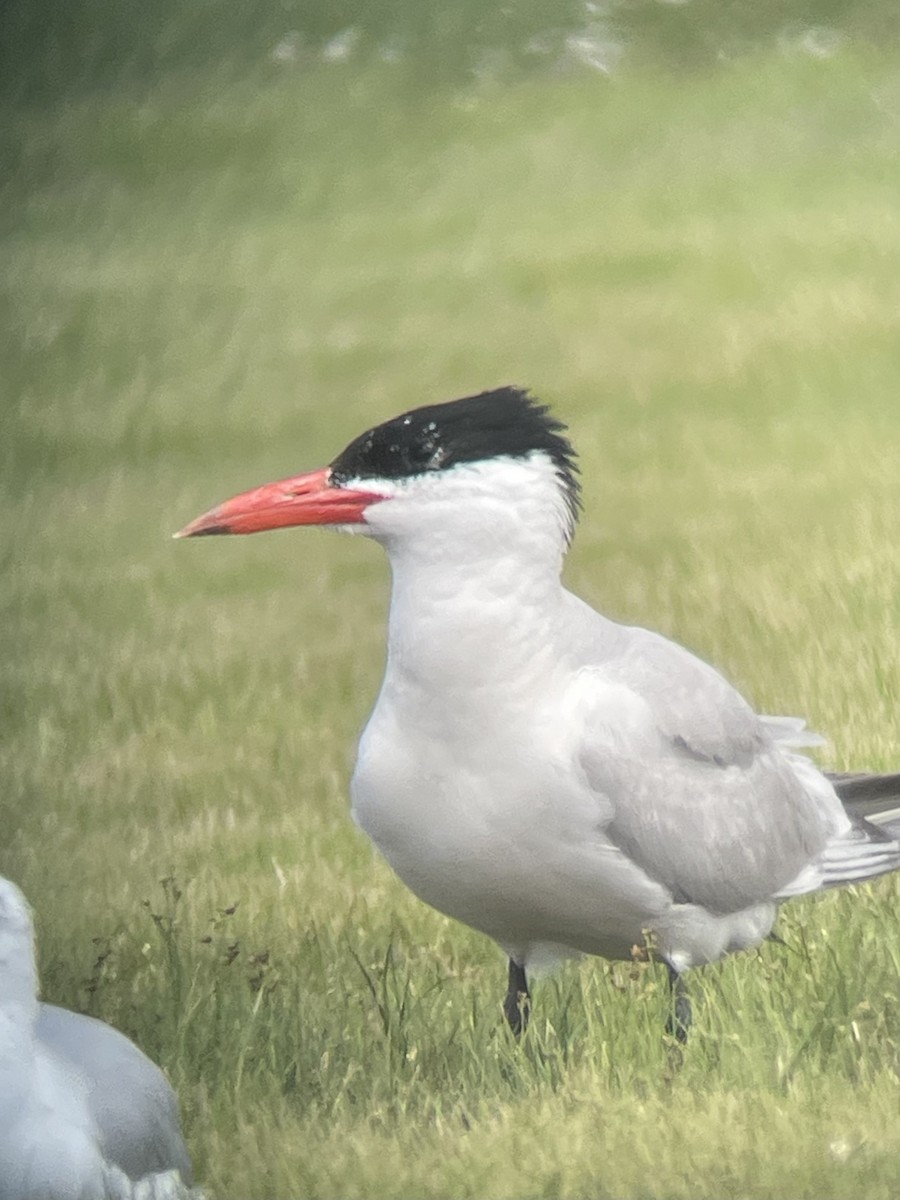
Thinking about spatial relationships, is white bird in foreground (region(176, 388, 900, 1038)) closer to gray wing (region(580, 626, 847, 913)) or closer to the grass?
gray wing (region(580, 626, 847, 913))

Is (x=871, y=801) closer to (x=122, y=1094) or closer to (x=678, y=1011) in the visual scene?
(x=678, y=1011)

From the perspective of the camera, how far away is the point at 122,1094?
2.59m

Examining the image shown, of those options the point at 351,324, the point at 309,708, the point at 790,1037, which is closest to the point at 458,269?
the point at 351,324

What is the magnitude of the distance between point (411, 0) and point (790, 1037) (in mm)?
1600

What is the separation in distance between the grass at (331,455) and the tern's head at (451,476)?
306mm

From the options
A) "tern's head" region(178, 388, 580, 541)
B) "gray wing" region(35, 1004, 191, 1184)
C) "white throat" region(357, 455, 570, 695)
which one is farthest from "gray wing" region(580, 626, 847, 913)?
"gray wing" region(35, 1004, 191, 1184)

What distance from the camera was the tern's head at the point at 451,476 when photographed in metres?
2.53

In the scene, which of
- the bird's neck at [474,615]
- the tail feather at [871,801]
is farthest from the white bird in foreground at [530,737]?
the tail feather at [871,801]

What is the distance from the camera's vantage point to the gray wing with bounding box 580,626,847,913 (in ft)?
8.20

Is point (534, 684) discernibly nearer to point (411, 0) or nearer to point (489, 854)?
point (489, 854)

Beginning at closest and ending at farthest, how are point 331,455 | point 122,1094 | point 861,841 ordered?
point 122,1094 < point 861,841 < point 331,455

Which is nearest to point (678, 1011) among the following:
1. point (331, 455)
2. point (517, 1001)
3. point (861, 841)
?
point (517, 1001)

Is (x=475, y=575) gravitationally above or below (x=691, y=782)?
above

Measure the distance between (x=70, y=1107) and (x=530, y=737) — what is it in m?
0.73
